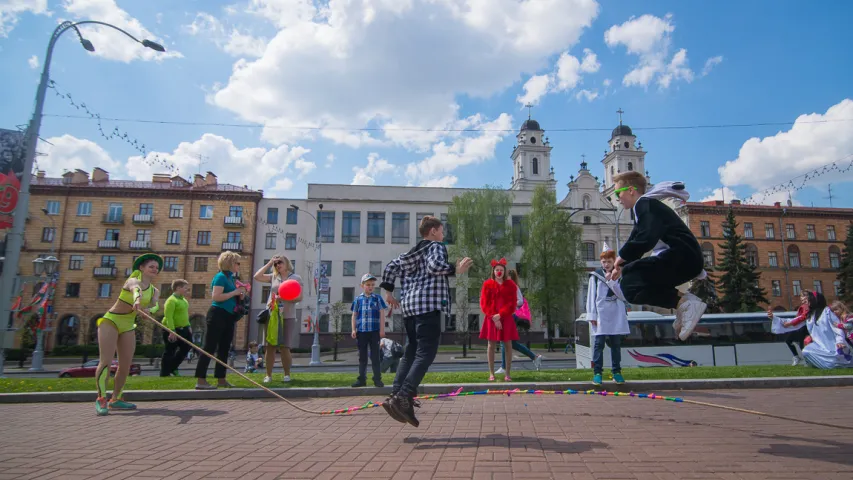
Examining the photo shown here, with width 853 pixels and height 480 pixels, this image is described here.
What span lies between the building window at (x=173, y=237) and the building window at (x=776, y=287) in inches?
2687

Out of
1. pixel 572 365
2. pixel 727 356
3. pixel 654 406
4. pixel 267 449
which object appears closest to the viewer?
pixel 267 449

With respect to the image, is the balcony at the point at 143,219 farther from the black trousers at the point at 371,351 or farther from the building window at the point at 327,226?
the black trousers at the point at 371,351

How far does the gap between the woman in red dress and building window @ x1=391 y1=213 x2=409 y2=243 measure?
41.5 metres

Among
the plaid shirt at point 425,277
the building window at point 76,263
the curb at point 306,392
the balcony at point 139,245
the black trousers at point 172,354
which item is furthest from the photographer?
the balcony at point 139,245

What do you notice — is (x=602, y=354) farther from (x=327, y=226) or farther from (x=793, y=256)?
(x=793, y=256)

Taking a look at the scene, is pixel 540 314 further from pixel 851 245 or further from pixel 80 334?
pixel 80 334

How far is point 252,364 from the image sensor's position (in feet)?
65.0

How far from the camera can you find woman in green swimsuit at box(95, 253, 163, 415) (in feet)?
20.3

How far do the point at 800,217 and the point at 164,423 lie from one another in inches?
2954

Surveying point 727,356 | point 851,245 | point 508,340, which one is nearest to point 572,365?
point 727,356

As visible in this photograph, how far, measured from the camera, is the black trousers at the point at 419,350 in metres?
4.54

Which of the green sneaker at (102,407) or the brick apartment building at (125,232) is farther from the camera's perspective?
the brick apartment building at (125,232)

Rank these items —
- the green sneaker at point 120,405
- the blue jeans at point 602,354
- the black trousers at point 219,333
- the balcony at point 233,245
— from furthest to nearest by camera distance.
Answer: the balcony at point 233,245
the black trousers at point 219,333
the blue jeans at point 602,354
the green sneaker at point 120,405

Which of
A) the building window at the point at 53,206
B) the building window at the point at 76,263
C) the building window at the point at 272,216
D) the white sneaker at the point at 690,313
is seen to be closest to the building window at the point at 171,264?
the building window at the point at 76,263
